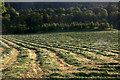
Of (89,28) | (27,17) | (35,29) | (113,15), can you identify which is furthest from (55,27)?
(113,15)

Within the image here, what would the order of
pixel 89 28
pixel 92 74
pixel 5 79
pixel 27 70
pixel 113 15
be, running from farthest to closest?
pixel 113 15
pixel 89 28
pixel 27 70
pixel 92 74
pixel 5 79

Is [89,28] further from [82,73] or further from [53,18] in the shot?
[82,73]

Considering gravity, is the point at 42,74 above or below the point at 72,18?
below

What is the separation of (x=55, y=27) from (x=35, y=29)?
44.1 feet

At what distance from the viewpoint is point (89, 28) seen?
6041 cm

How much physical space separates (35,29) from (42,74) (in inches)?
2359

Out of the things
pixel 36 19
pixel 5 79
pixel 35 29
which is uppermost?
pixel 36 19

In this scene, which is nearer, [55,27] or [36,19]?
[55,27]

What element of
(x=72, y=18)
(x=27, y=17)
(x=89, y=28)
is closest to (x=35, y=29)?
(x=27, y=17)

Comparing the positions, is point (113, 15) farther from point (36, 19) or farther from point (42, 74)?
point (42, 74)

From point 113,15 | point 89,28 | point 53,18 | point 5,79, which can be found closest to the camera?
point 5,79

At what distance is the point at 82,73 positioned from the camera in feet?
24.4

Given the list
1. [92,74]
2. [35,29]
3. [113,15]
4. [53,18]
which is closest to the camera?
[92,74]

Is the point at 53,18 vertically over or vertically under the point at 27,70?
over
